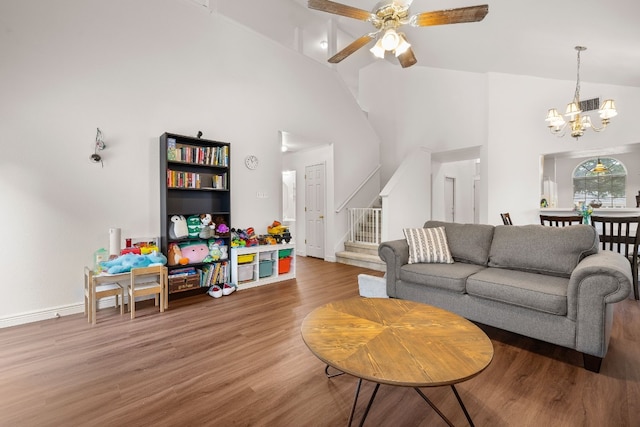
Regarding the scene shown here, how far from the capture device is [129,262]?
9.70ft

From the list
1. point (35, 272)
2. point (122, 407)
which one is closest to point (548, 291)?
point (122, 407)

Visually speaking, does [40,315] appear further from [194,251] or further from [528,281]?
[528,281]

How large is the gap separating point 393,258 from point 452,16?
218 cm

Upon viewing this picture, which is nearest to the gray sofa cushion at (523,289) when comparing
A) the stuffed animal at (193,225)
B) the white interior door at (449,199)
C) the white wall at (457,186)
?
the stuffed animal at (193,225)

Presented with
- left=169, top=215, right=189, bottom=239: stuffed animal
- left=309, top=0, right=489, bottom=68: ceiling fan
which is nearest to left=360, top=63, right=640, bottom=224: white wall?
left=309, top=0, right=489, bottom=68: ceiling fan

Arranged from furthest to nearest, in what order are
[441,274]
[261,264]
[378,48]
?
[261,264], [441,274], [378,48]

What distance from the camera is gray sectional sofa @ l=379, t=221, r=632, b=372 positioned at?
75.8 inches

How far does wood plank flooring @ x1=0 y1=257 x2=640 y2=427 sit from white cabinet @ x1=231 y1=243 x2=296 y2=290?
46.7 inches

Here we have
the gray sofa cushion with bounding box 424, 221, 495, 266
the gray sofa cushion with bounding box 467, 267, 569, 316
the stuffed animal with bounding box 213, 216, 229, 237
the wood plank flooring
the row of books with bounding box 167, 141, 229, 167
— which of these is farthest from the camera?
the stuffed animal with bounding box 213, 216, 229, 237

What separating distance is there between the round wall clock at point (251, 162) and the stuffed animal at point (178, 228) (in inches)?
51.3

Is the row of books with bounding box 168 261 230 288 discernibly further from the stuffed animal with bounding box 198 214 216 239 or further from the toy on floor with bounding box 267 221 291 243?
the toy on floor with bounding box 267 221 291 243

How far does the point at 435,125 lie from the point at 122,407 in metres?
6.90

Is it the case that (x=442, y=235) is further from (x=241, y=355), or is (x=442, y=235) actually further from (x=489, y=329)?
(x=241, y=355)

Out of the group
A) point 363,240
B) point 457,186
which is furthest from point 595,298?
point 457,186
